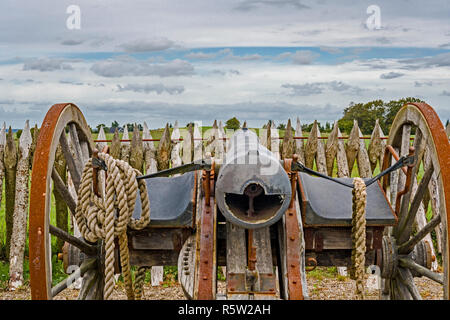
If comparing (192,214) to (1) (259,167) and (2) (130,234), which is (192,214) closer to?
(2) (130,234)

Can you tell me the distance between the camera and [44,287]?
2.54m

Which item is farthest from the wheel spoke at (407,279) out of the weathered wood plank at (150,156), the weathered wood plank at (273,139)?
the weathered wood plank at (150,156)

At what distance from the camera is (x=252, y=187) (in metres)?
2.42

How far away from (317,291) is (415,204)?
7.53 feet

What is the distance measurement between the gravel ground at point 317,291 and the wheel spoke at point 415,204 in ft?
5.96

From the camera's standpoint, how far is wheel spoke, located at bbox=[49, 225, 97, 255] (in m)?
3.06

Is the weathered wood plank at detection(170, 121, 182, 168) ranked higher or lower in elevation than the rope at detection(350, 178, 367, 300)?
higher

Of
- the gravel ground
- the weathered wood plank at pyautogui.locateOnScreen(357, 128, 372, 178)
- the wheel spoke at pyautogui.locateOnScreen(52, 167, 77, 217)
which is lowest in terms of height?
the gravel ground

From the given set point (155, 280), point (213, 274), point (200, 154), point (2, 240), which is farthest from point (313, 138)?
point (2, 240)

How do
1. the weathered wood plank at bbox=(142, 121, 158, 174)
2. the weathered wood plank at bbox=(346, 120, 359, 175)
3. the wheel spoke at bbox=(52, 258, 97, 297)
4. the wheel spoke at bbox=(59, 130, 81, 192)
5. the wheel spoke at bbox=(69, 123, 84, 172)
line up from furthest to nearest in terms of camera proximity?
the weathered wood plank at bbox=(346, 120, 359, 175) → the weathered wood plank at bbox=(142, 121, 158, 174) → the wheel spoke at bbox=(69, 123, 84, 172) → the wheel spoke at bbox=(59, 130, 81, 192) → the wheel spoke at bbox=(52, 258, 97, 297)

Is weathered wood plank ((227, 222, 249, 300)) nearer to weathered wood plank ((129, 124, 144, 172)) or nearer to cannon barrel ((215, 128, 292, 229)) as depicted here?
cannon barrel ((215, 128, 292, 229))

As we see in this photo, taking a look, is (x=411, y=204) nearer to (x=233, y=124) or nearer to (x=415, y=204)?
(x=415, y=204)

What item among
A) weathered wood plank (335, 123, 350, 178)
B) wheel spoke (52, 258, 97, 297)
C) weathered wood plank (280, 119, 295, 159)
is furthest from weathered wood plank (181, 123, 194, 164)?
wheel spoke (52, 258, 97, 297)

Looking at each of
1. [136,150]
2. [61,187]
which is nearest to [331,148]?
[136,150]
